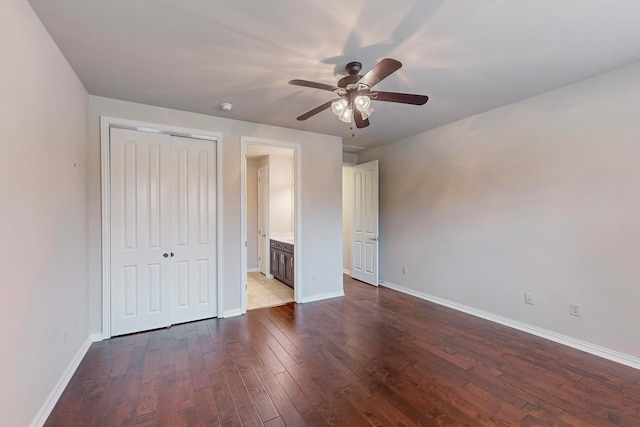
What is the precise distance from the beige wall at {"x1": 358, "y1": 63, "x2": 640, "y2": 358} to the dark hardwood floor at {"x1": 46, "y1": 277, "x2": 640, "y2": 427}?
49 centimetres

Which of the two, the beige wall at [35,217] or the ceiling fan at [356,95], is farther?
the ceiling fan at [356,95]

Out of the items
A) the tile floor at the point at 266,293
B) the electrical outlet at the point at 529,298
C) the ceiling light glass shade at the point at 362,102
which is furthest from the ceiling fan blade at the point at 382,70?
the tile floor at the point at 266,293

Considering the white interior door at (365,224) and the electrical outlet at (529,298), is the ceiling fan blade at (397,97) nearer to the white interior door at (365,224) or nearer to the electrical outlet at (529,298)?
the electrical outlet at (529,298)

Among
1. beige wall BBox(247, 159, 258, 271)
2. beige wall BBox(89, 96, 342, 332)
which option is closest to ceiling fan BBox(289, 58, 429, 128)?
beige wall BBox(89, 96, 342, 332)

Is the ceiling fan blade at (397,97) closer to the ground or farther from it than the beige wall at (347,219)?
farther from it

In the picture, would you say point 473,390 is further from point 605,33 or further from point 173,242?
point 173,242

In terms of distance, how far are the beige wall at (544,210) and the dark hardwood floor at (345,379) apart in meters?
0.49

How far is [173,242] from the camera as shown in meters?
3.45

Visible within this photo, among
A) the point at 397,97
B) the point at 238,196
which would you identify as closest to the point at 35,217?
the point at 238,196

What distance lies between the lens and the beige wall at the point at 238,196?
3045 mm

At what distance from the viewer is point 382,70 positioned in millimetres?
Result: 1841

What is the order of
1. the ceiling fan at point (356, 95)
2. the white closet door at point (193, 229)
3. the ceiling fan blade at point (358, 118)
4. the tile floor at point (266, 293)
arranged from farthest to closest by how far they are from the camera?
the tile floor at point (266, 293) → the white closet door at point (193, 229) → the ceiling fan blade at point (358, 118) → the ceiling fan at point (356, 95)

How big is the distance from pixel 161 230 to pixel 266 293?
2.07 m

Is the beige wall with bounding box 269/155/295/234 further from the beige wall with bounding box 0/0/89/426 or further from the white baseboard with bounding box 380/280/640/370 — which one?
the beige wall with bounding box 0/0/89/426
